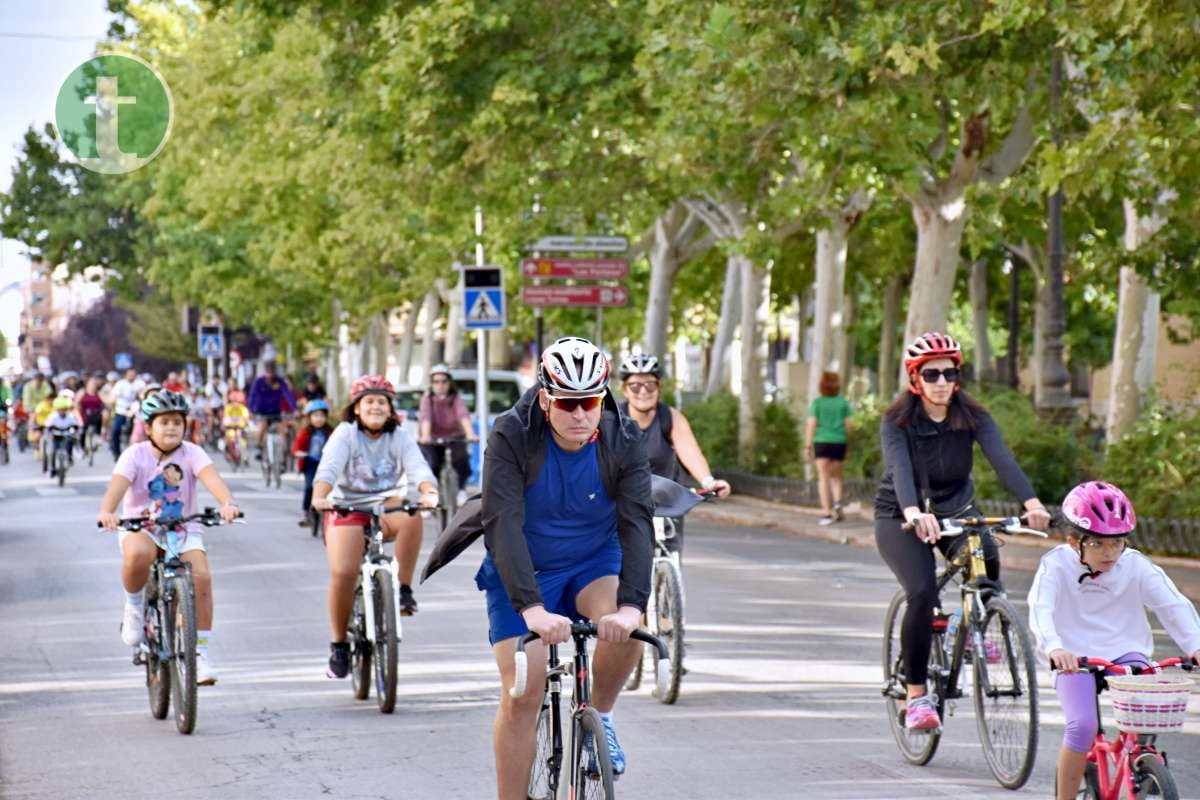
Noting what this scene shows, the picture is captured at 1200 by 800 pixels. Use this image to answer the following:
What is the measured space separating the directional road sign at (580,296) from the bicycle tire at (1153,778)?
22.7 metres

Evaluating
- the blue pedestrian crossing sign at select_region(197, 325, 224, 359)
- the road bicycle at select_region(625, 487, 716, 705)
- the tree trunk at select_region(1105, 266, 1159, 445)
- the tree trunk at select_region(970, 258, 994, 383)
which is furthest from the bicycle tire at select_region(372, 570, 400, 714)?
the blue pedestrian crossing sign at select_region(197, 325, 224, 359)

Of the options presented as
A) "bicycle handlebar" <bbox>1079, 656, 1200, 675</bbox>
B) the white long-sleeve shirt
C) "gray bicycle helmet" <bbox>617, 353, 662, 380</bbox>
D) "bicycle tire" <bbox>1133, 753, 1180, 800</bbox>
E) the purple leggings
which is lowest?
"bicycle tire" <bbox>1133, 753, 1180, 800</bbox>

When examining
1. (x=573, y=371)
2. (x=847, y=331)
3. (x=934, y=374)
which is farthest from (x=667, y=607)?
(x=847, y=331)

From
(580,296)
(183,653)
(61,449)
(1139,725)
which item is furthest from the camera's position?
(61,449)

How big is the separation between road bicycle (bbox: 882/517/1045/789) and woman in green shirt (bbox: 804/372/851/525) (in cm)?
1424

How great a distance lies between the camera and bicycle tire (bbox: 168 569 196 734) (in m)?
9.52

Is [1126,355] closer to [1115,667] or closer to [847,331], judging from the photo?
[1115,667]

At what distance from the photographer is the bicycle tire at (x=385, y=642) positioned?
9.97 metres

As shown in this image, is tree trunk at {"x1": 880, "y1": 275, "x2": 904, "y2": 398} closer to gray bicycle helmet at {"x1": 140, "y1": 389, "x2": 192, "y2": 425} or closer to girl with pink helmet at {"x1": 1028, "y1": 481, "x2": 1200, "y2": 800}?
gray bicycle helmet at {"x1": 140, "y1": 389, "x2": 192, "y2": 425}

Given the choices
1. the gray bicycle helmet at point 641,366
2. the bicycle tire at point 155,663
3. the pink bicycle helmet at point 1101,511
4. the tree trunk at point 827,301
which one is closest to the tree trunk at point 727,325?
the tree trunk at point 827,301

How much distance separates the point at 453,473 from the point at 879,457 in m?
5.64

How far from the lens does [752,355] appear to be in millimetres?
29703

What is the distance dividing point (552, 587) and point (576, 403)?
0.67 meters

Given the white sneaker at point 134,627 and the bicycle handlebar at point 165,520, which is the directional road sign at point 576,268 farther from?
the bicycle handlebar at point 165,520
